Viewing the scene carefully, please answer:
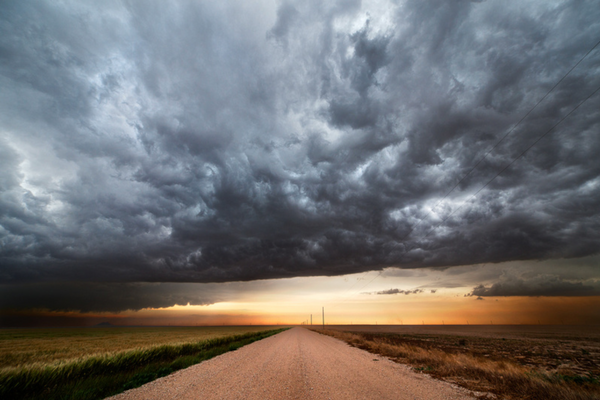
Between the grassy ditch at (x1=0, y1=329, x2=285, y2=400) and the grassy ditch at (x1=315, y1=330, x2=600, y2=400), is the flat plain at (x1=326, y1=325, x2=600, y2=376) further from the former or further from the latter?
the grassy ditch at (x1=0, y1=329, x2=285, y2=400)

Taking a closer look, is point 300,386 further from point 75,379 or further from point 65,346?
point 65,346

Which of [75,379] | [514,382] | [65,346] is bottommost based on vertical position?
[65,346]

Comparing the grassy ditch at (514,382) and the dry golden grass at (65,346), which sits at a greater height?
the grassy ditch at (514,382)

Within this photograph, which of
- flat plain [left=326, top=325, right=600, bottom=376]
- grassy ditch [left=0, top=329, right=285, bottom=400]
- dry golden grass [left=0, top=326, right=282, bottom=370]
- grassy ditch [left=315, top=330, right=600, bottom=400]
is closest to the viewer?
grassy ditch [left=315, top=330, right=600, bottom=400]

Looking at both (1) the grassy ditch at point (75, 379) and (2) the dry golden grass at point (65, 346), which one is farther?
(2) the dry golden grass at point (65, 346)

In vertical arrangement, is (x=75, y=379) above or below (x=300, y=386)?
above

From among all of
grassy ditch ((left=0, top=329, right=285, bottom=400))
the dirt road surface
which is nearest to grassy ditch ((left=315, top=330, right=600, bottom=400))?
the dirt road surface

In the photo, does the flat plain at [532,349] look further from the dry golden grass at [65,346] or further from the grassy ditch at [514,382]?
the dry golden grass at [65,346]

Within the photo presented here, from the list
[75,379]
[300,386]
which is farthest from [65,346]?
[300,386]

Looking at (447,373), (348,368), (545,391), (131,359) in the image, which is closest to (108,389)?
(131,359)

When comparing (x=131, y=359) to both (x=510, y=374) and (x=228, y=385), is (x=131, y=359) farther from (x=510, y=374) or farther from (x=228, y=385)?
(x=510, y=374)

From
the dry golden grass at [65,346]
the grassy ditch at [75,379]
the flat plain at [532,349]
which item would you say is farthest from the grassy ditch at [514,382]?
the dry golden grass at [65,346]

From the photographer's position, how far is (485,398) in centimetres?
774

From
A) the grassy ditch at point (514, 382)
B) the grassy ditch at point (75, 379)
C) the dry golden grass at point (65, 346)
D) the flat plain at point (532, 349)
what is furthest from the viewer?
the flat plain at point (532, 349)
